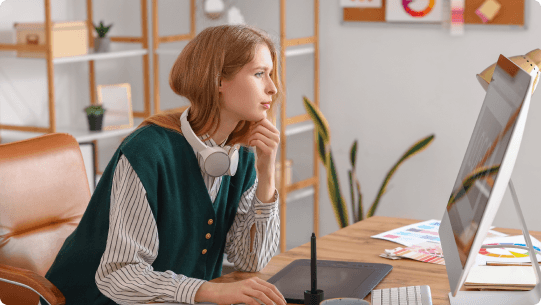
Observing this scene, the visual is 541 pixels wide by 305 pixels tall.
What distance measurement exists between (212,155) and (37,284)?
1.73ft

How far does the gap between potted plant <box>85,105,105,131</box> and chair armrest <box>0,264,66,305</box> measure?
63.7 inches

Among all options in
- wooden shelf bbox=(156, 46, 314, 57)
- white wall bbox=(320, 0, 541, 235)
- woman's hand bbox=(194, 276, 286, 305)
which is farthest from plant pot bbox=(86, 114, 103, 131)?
woman's hand bbox=(194, 276, 286, 305)

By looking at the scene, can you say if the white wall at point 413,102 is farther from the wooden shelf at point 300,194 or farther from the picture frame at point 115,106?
the picture frame at point 115,106

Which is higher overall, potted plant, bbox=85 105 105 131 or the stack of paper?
potted plant, bbox=85 105 105 131

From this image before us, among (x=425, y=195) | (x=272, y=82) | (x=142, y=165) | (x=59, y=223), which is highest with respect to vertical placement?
(x=272, y=82)

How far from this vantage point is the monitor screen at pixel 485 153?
0.91 meters

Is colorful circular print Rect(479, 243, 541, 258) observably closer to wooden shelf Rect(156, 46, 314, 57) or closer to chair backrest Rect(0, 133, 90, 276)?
chair backrest Rect(0, 133, 90, 276)

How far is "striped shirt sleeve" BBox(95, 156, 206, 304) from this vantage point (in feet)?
4.20

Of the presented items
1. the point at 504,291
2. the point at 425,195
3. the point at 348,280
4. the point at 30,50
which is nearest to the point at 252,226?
the point at 348,280

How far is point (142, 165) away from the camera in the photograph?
1373mm

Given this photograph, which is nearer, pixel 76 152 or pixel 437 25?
pixel 76 152

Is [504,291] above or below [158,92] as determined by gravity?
below

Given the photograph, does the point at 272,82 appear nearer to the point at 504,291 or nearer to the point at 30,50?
the point at 504,291

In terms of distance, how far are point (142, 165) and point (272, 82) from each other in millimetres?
355
